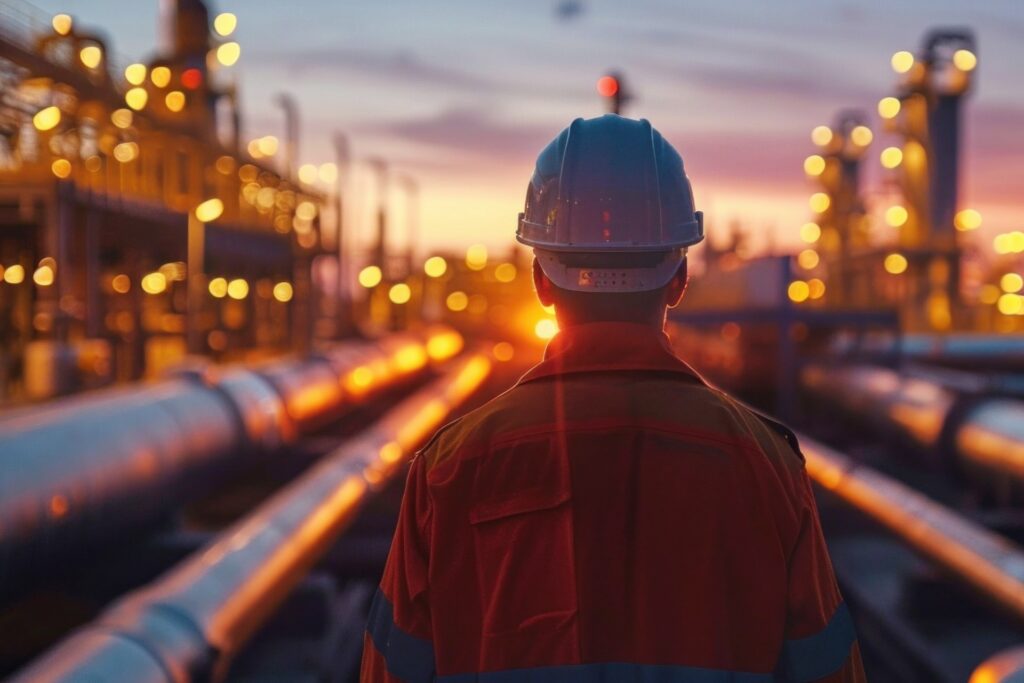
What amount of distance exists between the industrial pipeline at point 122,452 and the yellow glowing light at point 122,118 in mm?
16726

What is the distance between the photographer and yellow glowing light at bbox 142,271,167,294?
126ft

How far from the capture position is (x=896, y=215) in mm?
43656

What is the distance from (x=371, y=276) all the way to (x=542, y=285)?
1651 inches

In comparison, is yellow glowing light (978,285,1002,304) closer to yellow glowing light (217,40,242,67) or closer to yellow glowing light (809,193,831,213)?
yellow glowing light (809,193,831,213)

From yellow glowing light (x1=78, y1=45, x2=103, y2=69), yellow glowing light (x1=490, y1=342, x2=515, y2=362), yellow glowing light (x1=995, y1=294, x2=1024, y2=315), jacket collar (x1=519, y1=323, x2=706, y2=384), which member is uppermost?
yellow glowing light (x1=78, y1=45, x2=103, y2=69)

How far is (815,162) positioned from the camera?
53469 mm

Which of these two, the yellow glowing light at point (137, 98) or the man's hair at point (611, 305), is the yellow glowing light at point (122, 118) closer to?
the yellow glowing light at point (137, 98)

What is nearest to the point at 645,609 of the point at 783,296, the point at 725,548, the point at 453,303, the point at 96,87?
the point at 725,548

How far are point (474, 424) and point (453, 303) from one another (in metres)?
44.8

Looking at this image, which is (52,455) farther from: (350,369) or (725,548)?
(350,369)

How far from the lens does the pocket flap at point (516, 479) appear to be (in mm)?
2074

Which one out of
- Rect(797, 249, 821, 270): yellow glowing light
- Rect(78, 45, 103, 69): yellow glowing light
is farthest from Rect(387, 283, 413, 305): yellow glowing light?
Rect(797, 249, 821, 270): yellow glowing light

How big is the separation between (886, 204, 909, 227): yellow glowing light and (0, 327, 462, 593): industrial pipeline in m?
33.2

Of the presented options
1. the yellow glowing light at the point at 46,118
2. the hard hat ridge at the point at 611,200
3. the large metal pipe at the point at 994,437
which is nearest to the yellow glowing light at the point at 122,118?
the yellow glowing light at the point at 46,118
